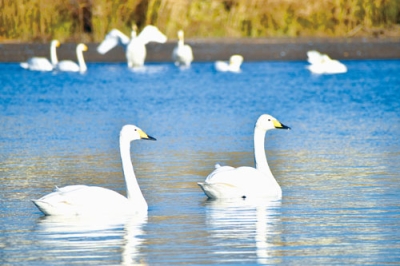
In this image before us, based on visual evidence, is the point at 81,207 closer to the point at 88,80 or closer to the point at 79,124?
the point at 79,124

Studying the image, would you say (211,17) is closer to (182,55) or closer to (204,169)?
(182,55)

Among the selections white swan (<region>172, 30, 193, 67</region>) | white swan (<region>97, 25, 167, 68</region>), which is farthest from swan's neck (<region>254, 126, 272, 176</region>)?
white swan (<region>172, 30, 193, 67</region>)

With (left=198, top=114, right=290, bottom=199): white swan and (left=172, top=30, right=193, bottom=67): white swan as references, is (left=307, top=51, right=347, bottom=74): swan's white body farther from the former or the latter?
(left=198, top=114, right=290, bottom=199): white swan

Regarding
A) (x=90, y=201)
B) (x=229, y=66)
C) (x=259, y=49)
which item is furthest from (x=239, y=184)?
(x=259, y=49)

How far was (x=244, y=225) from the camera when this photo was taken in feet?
33.5

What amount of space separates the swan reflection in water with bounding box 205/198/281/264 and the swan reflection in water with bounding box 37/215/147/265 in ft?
2.20

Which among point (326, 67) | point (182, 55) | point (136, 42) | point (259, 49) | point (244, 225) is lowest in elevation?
point (259, 49)

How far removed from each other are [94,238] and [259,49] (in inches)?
1283

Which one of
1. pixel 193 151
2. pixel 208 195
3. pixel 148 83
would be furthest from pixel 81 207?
pixel 148 83

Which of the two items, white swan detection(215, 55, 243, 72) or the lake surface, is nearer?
the lake surface

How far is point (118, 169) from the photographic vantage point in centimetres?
1424

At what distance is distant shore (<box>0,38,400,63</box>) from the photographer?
135 feet

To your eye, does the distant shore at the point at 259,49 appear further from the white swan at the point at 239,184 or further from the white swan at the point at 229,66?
the white swan at the point at 239,184

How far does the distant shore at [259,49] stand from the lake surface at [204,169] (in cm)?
1129
